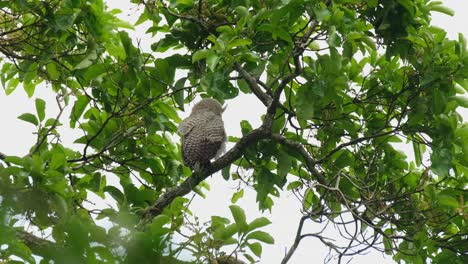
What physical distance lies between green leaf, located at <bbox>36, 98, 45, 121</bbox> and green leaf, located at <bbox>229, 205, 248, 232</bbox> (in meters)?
1.76

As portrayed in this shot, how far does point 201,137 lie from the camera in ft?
16.9

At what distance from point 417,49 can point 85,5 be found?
200cm

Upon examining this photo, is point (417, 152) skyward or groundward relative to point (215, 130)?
groundward

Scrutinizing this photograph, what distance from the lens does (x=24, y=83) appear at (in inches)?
204

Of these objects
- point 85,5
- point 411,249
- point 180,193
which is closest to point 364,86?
point 411,249

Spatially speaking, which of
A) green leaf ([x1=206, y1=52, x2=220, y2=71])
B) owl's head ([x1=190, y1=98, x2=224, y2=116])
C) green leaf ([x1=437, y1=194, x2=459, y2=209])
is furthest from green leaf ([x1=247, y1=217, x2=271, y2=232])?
owl's head ([x1=190, y1=98, x2=224, y2=116])

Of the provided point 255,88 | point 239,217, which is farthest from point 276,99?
point 239,217

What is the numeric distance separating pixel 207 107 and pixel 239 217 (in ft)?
10.1

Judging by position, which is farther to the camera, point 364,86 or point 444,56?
point 364,86

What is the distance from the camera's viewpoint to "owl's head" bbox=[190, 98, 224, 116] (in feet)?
19.2

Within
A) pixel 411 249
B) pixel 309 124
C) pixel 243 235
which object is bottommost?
pixel 243 235

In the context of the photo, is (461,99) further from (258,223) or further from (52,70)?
(52,70)

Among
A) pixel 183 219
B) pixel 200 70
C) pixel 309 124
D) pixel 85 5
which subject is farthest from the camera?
pixel 309 124

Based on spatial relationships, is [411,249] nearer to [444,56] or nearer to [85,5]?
[444,56]
